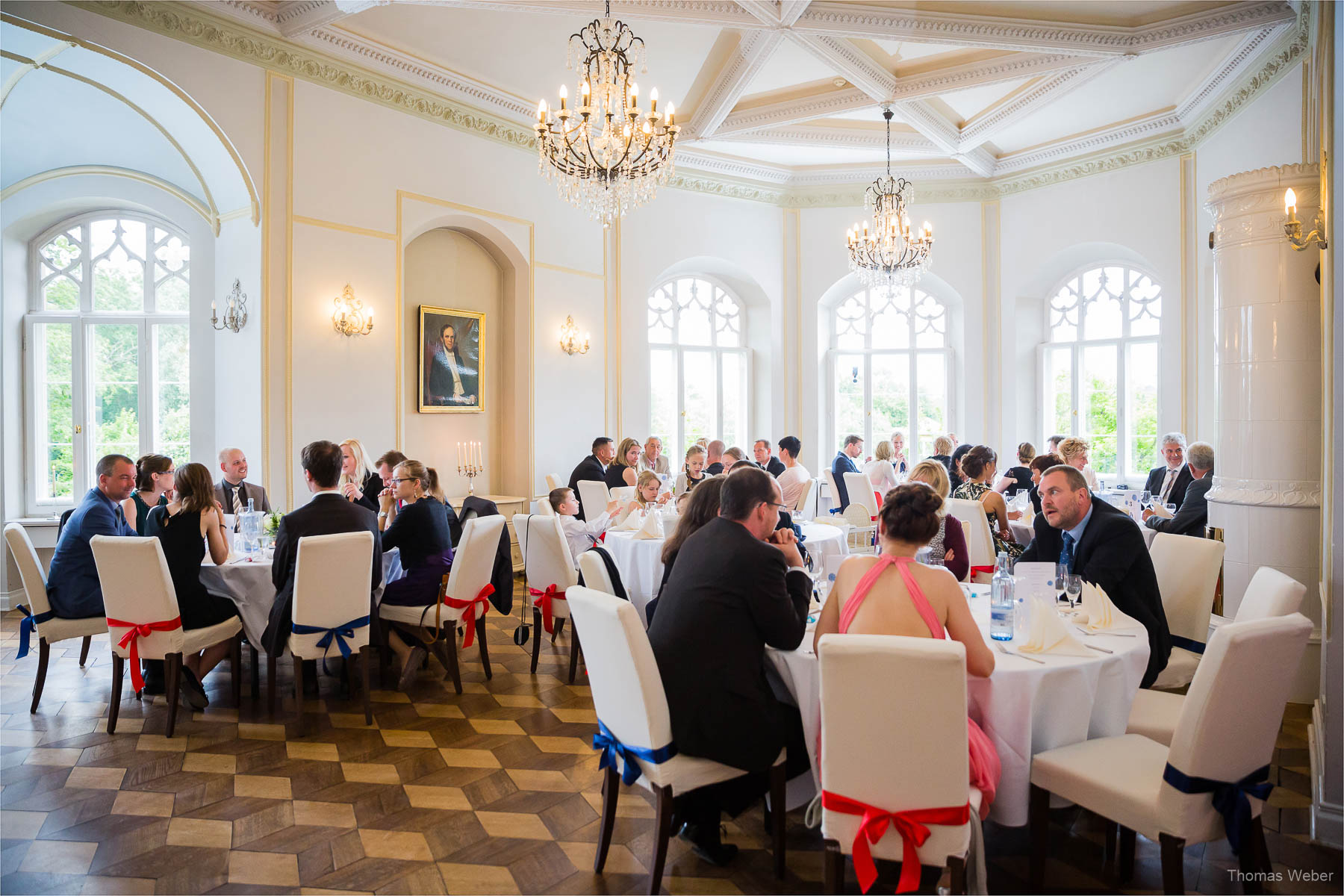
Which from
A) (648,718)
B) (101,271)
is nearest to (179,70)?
(101,271)

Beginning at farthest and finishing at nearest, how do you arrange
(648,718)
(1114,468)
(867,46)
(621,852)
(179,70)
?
(1114,468), (867,46), (179,70), (621,852), (648,718)

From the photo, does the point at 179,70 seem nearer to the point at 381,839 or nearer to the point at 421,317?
the point at 421,317

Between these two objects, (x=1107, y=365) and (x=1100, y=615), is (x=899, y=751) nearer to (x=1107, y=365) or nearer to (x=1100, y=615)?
(x=1100, y=615)

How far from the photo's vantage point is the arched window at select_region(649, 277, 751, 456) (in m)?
10.6

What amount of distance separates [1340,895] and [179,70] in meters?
7.70

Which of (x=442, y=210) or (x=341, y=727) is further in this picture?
(x=442, y=210)

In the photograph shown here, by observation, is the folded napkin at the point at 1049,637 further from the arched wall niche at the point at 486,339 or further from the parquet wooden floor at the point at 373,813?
the arched wall niche at the point at 486,339

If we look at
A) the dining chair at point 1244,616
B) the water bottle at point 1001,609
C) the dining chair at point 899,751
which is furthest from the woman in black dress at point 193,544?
the dining chair at point 1244,616

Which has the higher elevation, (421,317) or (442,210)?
(442,210)

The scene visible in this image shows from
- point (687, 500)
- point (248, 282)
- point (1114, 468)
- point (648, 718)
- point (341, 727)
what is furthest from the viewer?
point (1114, 468)

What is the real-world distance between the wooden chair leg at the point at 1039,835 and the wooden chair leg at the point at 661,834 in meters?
1.16

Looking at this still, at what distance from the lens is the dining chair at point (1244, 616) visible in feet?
9.40

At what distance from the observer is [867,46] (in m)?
7.12

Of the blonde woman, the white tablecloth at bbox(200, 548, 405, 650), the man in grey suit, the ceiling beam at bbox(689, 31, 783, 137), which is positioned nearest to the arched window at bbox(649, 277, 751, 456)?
the ceiling beam at bbox(689, 31, 783, 137)
